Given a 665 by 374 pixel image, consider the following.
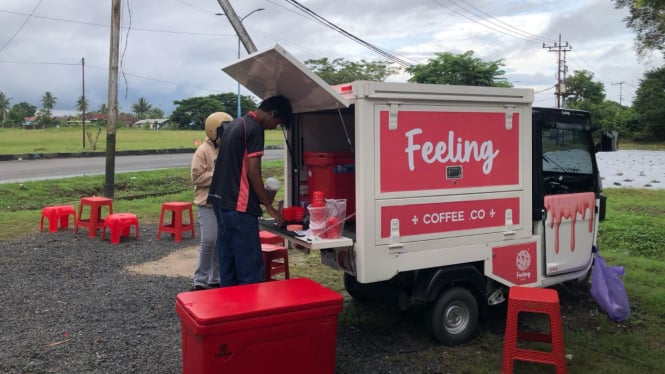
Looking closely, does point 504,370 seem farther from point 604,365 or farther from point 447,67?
point 447,67

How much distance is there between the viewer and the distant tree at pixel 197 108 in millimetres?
75938

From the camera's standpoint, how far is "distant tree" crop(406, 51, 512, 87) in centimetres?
2528

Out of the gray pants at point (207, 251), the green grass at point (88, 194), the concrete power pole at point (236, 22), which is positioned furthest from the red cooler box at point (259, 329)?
the concrete power pole at point (236, 22)

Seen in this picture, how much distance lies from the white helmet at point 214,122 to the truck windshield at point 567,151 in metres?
2.99

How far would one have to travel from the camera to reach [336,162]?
15.1 ft

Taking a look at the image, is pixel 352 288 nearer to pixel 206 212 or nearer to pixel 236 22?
pixel 206 212

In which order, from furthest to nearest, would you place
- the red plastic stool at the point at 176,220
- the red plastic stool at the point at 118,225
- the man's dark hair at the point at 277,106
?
the red plastic stool at the point at 176,220 < the red plastic stool at the point at 118,225 < the man's dark hair at the point at 277,106

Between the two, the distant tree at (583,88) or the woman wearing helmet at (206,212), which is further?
the distant tree at (583,88)

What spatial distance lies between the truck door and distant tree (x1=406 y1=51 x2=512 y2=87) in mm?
20517

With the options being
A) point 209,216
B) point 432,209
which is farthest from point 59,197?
point 432,209

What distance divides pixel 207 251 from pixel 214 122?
4.27 ft

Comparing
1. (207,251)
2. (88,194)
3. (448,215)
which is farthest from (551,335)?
(88,194)

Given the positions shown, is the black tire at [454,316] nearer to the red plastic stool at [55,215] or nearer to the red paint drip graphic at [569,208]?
the red paint drip graphic at [569,208]

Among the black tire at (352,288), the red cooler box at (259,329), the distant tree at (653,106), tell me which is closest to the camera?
the red cooler box at (259,329)
